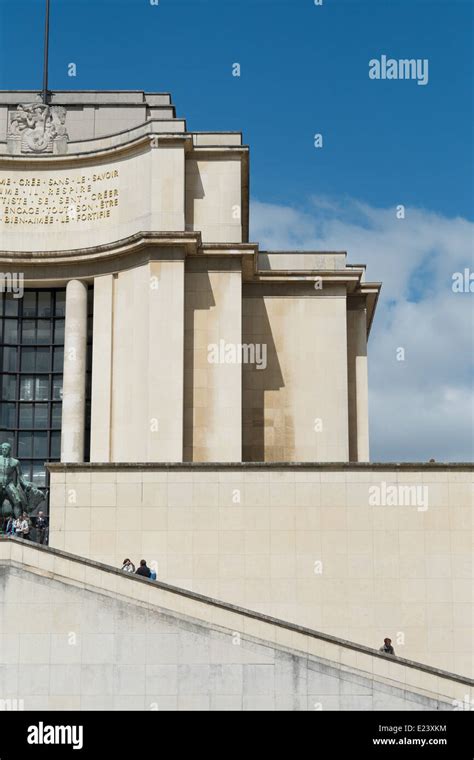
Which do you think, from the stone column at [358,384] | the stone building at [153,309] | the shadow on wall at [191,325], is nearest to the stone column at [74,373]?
the stone building at [153,309]

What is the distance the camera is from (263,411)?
43688mm

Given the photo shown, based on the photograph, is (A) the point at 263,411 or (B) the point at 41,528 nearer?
(B) the point at 41,528

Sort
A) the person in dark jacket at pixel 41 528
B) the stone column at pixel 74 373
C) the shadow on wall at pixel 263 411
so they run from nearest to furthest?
the person in dark jacket at pixel 41 528, the stone column at pixel 74 373, the shadow on wall at pixel 263 411

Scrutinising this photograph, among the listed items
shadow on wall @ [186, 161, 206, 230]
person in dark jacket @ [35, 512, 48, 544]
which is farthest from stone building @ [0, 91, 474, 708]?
person in dark jacket @ [35, 512, 48, 544]

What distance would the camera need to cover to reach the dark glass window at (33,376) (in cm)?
4366

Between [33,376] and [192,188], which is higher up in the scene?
[192,188]

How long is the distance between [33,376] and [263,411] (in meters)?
8.96

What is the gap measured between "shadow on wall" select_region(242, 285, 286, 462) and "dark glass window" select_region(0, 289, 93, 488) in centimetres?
595

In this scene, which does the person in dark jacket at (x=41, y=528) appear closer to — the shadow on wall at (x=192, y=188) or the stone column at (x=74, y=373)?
the stone column at (x=74, y=373)

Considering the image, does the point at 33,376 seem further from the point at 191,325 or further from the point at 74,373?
the point at 191,325

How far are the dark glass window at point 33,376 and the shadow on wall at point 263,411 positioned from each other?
5954mm

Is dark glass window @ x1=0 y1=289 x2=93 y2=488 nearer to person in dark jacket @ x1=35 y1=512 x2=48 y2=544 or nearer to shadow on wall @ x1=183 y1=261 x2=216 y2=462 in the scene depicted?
shadow on wall @ x1=183 y1=261 x2=216 y2=462

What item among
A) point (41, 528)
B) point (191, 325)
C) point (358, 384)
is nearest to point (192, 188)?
point (191, 325)

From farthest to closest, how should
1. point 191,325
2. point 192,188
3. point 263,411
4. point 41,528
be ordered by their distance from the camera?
point 263,411, point 192,188, point 191,325, point 41,528
